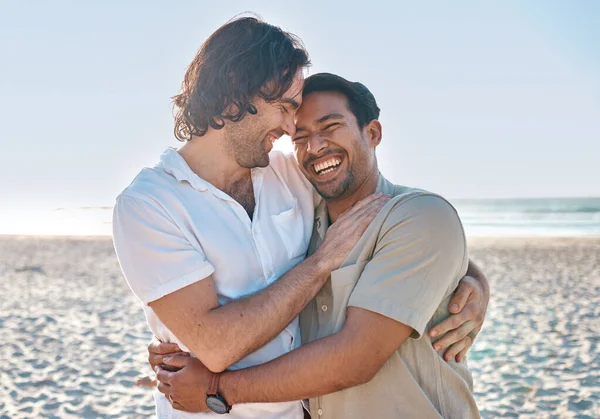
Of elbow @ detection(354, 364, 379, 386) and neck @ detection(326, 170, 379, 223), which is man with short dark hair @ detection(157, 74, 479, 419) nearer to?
elbow @ detection(354, 364, 379, 386)

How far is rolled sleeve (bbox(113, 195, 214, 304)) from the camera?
98.1 inches

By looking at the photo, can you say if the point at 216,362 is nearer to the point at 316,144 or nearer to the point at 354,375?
the point at 354,375

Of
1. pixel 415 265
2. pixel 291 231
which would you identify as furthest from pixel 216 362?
pixel 415 265

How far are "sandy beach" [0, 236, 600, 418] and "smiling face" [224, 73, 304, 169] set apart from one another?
171 inches

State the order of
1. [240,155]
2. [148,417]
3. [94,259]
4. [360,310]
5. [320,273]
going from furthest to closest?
[94,259], [148,417], [240,155], [320,273], [360,310]

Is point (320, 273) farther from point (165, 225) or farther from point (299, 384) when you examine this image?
point (165, 225)

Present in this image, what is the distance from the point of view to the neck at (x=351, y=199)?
129 inches

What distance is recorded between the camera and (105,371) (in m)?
7.77

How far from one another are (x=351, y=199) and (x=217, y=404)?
1248 millimetres

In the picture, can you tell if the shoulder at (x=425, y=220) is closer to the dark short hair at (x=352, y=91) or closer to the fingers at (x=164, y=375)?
the dark short hair at (x=352, y=91)

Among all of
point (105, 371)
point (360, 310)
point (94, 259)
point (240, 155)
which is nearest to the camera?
point (360, 310)

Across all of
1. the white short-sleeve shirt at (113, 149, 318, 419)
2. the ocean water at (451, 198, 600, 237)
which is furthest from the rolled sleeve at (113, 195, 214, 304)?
the ocean water at (451, 198, 600, 237)

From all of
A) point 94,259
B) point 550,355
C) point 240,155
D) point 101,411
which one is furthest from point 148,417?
point 94,259

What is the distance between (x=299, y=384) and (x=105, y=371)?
5932 millimetres
